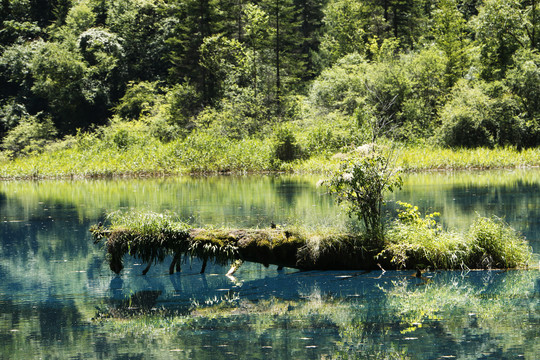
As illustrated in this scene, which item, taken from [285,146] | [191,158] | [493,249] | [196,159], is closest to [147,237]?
[493,249]

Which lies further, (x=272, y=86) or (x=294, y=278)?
(x=272, y=86)

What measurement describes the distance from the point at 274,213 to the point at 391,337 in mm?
12120

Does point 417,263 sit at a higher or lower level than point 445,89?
lower

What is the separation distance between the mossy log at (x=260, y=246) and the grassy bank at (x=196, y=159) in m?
27.7

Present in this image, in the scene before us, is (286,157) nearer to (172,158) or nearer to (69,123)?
(172,158)

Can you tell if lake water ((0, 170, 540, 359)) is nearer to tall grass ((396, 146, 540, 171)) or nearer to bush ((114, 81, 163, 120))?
tall grass ((396, 146, 540, 171))

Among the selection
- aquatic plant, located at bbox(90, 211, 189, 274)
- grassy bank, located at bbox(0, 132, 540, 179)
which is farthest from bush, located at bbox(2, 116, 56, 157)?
aquatic plant, located at bbox(90, 211, 189, 274)

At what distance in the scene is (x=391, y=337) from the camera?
302 inches

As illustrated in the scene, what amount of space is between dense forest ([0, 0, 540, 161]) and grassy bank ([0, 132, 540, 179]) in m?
1.03

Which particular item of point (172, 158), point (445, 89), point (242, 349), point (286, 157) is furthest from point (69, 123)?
point (242, 349)

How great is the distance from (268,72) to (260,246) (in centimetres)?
4528

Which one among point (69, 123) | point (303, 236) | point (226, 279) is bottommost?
point (226, 279)

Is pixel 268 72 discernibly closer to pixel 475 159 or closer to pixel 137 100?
pixel 137 100

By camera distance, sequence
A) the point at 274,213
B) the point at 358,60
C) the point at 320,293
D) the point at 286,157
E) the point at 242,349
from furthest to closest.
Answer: the point at 358,60 → the point at 286,157 → the point at 274,213 → the point at 320,293 → the point at 242,349
